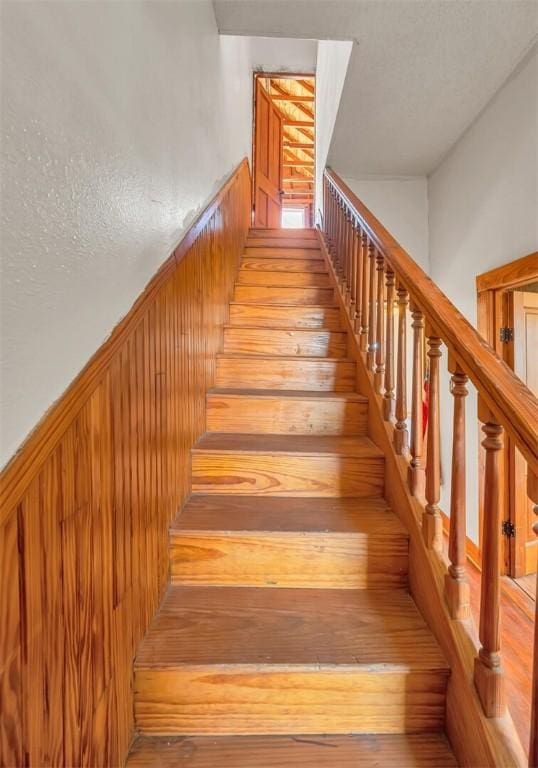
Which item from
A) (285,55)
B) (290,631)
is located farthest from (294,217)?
(290,631)

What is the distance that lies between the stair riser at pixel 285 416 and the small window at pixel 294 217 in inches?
366

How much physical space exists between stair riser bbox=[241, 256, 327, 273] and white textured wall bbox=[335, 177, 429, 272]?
2.44ft

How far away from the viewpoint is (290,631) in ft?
3.22

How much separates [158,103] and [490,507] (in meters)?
1.31

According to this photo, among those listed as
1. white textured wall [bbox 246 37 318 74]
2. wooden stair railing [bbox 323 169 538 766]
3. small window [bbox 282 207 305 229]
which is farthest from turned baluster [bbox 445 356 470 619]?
small window [bbox 282 207 305 229]

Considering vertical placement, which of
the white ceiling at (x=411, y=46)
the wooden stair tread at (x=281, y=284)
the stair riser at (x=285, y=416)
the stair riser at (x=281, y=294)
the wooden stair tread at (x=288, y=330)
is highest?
the white ceiling at (x=411, y=46)

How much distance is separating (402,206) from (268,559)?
3.14 metres

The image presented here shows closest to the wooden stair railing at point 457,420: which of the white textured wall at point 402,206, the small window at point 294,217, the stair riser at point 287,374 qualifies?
the stair riser at point 287,374

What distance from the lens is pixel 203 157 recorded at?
1.71 m

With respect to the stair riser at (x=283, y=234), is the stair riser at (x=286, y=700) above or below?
below

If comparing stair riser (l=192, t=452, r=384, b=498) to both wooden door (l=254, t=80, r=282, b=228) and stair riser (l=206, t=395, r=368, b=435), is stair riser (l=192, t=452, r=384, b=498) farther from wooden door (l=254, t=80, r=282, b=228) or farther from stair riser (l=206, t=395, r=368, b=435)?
wooden door (l=254, t=80, r=282, b=228)

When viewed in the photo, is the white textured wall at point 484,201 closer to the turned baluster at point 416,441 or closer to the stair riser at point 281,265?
the stair riser at point 281,265

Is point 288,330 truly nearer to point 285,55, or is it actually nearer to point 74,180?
point 74,180

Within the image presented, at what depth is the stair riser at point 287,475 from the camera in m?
1.42
